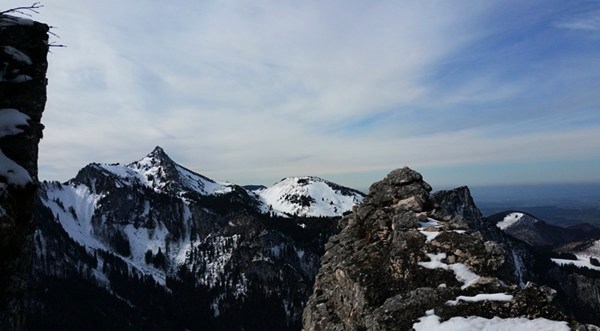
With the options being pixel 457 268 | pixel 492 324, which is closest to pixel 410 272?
pixel 457 268

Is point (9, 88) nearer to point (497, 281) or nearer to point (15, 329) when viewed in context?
point (15, 329)

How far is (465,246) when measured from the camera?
25.2 meters

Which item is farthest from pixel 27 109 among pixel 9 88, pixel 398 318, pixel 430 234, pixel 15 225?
pixel 430 234

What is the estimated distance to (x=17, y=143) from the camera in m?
14.8

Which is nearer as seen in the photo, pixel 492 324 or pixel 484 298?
pixel 492 324

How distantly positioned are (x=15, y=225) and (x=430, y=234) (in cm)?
2302

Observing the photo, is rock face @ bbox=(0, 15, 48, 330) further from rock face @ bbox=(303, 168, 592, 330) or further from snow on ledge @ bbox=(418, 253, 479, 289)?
snow on ledge @ bbox=(418, 253, 479, 289)

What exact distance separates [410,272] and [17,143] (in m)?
21.1

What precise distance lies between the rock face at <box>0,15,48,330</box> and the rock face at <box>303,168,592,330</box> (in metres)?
15.4

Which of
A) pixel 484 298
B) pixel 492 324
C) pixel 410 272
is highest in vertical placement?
pixel 410 272

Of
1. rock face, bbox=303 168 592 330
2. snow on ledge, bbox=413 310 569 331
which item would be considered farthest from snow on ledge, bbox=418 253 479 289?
snow on ledge, bbox=413 310 569 331

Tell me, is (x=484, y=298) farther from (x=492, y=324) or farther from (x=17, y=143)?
(x=17, y=143)

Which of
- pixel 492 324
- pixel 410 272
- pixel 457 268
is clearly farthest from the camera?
pixel 410 272

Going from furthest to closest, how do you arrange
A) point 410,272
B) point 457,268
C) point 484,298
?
1. point 410,272
2. point 457,268
3. point 484,298
